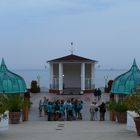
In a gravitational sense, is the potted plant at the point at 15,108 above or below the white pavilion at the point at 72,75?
below

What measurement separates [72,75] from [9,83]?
23561 millimetres

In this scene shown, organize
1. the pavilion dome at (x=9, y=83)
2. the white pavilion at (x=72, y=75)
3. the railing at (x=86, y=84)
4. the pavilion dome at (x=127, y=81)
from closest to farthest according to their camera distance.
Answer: the pavilion dome at (x=127, y=81) < the pavilion dome at (x=9, y=83) < the white pavilion at (x=72, y=75) < the railing at (x=86, y=84)

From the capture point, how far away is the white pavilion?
58.2m

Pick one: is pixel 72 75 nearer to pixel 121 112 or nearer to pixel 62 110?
pixel 62 110

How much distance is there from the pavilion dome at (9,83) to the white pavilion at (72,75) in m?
18.0

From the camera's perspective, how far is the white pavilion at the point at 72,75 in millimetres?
58219

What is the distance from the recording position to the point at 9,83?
3831 centimetres

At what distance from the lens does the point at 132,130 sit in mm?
19281

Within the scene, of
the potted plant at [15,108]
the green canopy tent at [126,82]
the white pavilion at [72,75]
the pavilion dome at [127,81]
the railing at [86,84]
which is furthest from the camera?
the railing at [86,84]

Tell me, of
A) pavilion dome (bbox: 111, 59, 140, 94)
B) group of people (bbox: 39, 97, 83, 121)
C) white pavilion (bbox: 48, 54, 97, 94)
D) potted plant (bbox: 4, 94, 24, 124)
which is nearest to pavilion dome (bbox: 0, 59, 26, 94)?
pavilion dome (bbox: 111, 59, 140, 94)

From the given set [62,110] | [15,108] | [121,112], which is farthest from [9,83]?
[121,112]

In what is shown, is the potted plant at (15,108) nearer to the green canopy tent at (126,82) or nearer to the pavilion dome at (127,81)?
the green canopy tent at (126,82)

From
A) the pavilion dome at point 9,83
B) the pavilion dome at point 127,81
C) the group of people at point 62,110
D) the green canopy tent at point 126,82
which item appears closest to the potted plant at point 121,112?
the group of people at point 62,110

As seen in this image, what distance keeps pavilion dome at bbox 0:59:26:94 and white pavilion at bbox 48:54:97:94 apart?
18.0 metres
